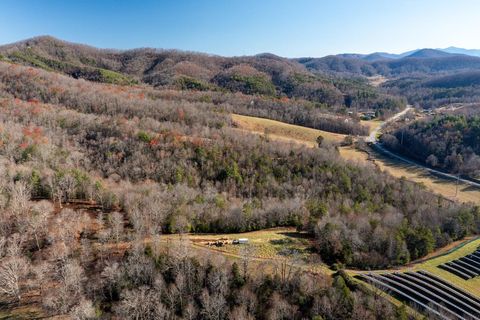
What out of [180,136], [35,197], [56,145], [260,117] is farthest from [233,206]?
[260,117]

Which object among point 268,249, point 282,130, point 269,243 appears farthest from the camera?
point 282,130

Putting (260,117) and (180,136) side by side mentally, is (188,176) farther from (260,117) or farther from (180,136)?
(260,117)

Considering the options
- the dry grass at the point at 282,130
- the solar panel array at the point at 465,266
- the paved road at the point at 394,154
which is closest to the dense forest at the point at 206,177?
the solar panel array at the point at 465,266

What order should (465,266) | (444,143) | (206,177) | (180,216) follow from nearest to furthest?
(465,266) < (180,216) < (206,177) < (444,143)

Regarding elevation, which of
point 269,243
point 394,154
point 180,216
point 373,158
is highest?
point 180,216

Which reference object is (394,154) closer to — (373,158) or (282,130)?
(373,158)

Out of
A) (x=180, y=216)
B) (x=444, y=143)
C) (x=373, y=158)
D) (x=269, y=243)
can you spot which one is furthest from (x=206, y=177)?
(x=444, y=143)

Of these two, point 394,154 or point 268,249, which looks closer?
point 268,249
